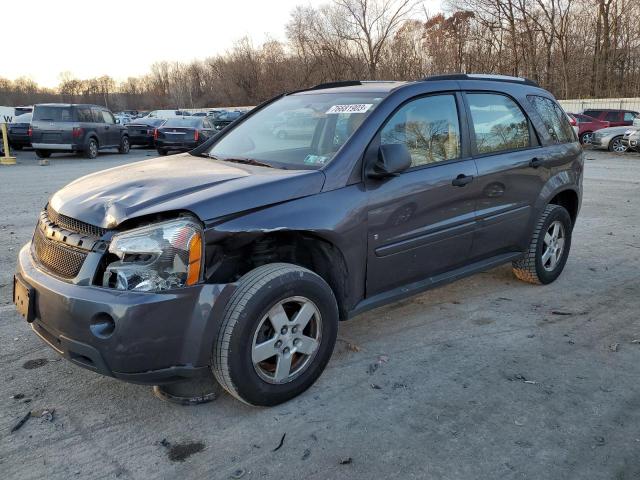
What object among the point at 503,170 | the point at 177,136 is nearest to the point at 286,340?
the point at 503,170

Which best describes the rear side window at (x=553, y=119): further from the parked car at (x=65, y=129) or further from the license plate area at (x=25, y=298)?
the parked car at (x=65, y=129)

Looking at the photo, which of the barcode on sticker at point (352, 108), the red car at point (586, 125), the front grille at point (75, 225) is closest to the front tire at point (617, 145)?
the red car at point (586, 125)

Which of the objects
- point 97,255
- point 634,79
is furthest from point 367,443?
point 634,79

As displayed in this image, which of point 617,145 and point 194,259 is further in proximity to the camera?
point 617,145

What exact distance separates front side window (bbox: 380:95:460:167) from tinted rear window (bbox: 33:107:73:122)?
1619cm

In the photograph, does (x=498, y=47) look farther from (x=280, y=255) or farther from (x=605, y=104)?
Answer: (x=280, y=255)

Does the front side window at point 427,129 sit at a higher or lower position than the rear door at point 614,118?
lower

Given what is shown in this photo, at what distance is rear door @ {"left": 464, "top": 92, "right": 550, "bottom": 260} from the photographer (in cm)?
406

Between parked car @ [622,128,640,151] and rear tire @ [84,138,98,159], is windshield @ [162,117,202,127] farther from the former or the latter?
parked car @ [622,128,640,151]

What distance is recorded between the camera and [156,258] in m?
2.55

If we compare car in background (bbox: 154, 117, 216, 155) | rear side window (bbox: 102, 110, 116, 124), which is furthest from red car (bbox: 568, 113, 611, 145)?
rear side window (bbox: 102, 110, 116, 124)

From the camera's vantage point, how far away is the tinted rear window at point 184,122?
729 inches

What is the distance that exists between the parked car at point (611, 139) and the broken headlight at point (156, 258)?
21.9 meters

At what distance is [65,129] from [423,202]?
16401mm
